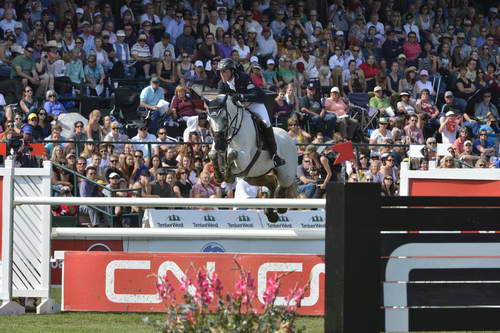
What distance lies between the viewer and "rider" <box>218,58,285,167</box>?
12031 mm

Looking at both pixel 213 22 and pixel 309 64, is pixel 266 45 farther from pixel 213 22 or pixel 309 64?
pixel 213 22

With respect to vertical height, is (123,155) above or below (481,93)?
below

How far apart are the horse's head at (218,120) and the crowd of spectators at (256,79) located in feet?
3.19

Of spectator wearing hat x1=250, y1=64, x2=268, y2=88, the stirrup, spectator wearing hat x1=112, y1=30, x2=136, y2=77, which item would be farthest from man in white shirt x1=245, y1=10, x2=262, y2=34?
the stirrup

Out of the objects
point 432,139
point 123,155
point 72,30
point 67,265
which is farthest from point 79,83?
point 67,265

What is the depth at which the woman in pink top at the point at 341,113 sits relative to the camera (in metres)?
19.6

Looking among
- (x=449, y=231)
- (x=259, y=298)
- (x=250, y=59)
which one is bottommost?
(x=259, y=298)

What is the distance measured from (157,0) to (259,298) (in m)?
13.8

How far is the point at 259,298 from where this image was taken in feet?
28.1

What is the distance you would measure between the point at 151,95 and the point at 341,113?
159 inches

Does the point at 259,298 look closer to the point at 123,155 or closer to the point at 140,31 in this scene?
the point at 123,155

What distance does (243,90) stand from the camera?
12.4m

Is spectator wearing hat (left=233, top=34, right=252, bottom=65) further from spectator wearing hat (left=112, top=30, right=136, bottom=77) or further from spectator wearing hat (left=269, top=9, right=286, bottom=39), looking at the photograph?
spectator wearing hat (left=112, top=30, right=136, bottom=77)

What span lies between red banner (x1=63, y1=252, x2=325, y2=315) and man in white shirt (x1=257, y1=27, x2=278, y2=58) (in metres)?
13.2
